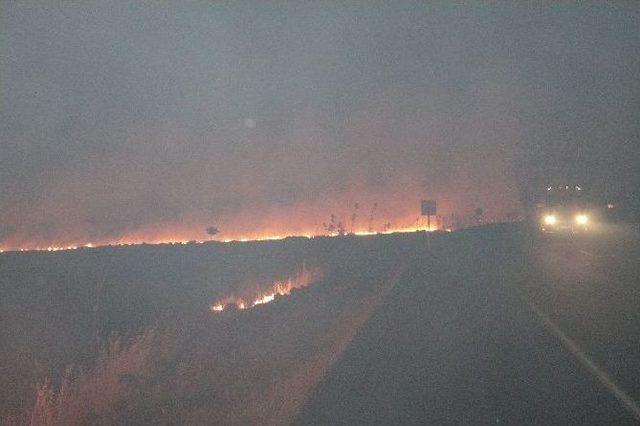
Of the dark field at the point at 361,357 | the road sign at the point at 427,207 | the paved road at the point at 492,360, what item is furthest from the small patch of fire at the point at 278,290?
the road sign at the point at 427,207

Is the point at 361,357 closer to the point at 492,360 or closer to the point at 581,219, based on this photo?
the point at 492,360

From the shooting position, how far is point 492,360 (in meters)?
10.2

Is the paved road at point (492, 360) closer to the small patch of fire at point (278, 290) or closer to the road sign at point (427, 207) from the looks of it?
the small patch of fire at point (278, 290)

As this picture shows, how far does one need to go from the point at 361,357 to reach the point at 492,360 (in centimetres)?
214

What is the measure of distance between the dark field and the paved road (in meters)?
0.03

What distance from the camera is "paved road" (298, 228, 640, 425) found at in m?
7.45

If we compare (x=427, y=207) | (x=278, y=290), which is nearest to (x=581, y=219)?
(x=427, y=207)

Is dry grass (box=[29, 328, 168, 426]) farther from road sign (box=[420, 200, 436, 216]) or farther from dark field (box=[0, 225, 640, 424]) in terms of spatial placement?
road sign (box=[420, 200, 436, 216])

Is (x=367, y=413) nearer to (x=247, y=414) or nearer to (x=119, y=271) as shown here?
(x=247, y=414)

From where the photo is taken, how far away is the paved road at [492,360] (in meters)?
7.45

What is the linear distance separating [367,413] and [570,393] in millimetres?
2819

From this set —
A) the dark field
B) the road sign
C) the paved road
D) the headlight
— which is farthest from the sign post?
the paved road

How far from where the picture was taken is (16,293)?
113 feet

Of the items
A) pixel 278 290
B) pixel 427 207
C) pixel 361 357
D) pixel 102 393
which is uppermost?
pixel 427 207
